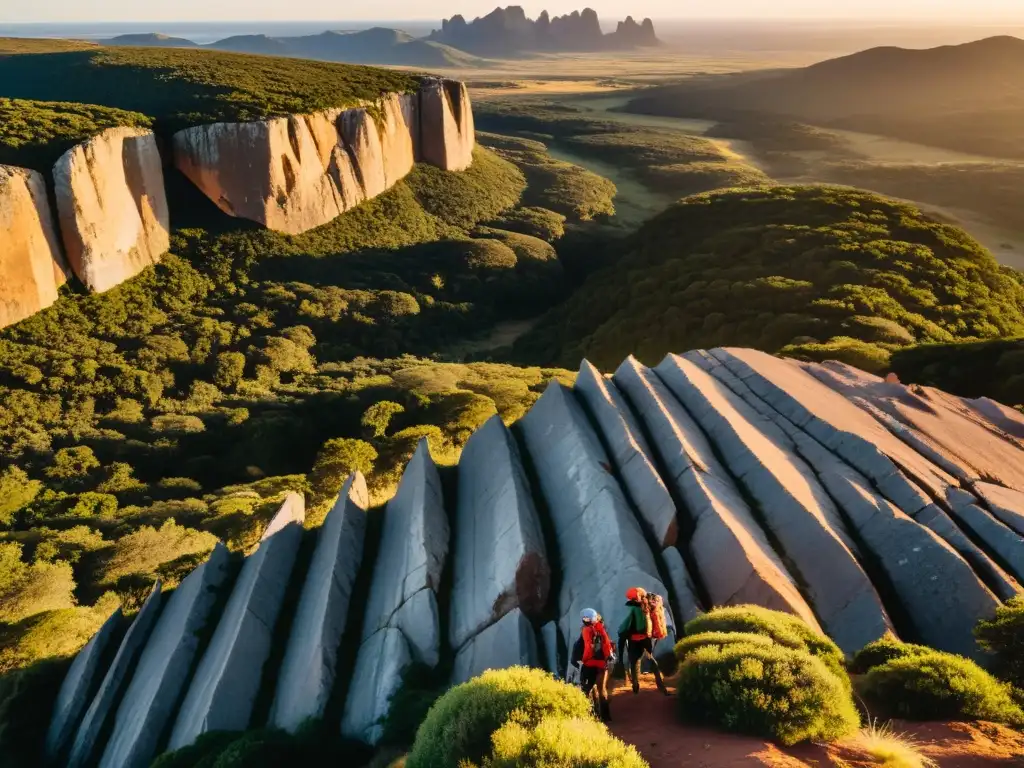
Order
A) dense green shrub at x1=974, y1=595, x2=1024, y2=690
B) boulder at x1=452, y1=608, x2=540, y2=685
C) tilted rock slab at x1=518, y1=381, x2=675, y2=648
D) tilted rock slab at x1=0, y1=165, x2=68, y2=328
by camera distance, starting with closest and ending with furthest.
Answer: dense green shrub at x1=974, y1=595, x2=1024, y2=690
boulder at x1=452, y1=608, x2=540, y2=685
tilted rock slab at x1=518, y1=381, x2=675, y2=648
tilted rock slab at x1=0, y1=165, x2=68, y2=328

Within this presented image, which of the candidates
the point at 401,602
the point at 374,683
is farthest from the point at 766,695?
the point at 401,602

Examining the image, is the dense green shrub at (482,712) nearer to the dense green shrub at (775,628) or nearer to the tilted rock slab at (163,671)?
the dense green shrub at (775,628)

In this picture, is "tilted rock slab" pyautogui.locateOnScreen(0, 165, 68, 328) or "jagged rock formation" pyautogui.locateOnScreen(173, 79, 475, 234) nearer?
"tilted rock slab" pyautogui.locateOnScreen(0, 165, 68, 328)

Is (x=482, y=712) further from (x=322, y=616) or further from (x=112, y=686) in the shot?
(x=112, y=686)

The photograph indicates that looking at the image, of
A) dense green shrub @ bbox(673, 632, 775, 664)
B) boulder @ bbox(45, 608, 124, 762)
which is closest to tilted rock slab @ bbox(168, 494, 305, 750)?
boulder @ bbox(45, 608, 124, 762)

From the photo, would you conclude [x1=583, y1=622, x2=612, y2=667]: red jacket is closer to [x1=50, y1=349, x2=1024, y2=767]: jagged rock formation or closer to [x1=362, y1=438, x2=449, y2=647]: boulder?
[x1=50, y1=349, x2=1024, y2=767]: jagged rock formation

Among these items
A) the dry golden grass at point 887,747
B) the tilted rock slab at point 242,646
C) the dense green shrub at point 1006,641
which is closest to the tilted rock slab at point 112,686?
the tilted rock slab at point 242,646

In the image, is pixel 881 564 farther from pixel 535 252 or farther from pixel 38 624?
pixel 535 252

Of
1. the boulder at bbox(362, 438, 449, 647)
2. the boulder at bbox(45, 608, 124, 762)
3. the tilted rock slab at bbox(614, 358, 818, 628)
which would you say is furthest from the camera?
the boulder at bbox(45, 608, 124, 762)

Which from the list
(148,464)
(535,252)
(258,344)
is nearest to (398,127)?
(535,252)
